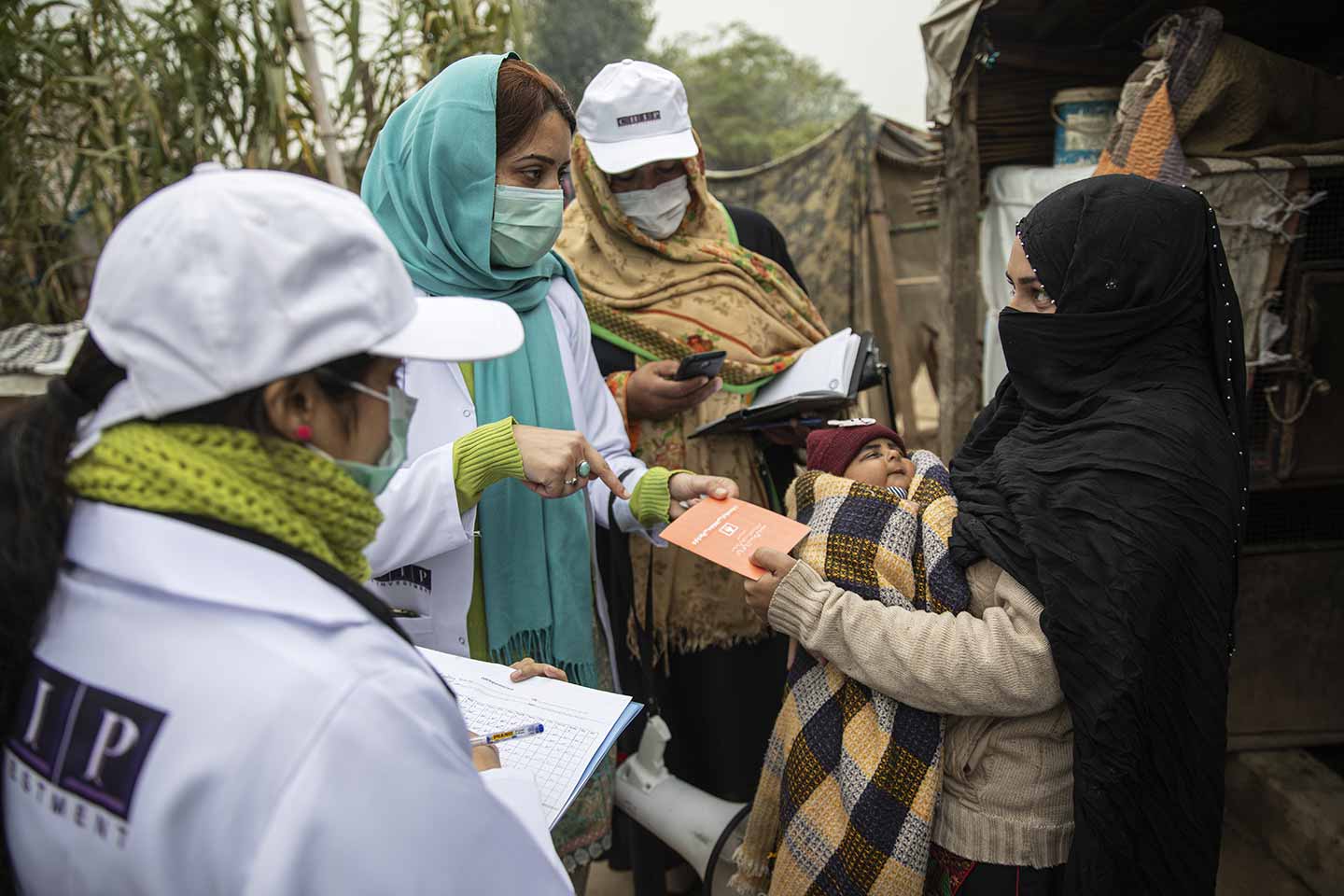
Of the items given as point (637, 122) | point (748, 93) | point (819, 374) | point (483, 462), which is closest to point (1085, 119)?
point (819, 374)

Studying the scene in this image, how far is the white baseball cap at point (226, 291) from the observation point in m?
0.81

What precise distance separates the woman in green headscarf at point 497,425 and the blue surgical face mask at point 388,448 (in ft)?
2.01

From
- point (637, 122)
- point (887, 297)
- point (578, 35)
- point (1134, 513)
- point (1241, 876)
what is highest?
point (578, 35)

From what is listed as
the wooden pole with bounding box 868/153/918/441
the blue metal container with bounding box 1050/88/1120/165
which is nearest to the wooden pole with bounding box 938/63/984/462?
the blue metal container with bounding box 1050/88/1120/165

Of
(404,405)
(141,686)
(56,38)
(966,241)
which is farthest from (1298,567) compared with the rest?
(56,38)

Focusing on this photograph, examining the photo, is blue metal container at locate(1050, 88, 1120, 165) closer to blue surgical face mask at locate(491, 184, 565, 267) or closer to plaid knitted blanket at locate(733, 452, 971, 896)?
plaid knitted blanket at locate(733, 452, 971, 896)

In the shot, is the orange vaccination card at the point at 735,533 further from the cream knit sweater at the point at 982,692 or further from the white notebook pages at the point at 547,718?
the white notebook pages at the point at 547,718

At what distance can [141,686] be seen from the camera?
Answer: 2.63ft

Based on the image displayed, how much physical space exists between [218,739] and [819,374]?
2002 mm

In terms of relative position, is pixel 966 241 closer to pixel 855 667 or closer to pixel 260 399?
pixel 855 667

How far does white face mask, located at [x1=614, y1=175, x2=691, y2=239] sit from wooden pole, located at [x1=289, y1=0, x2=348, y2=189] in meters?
2.45

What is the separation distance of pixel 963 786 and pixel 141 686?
137cm

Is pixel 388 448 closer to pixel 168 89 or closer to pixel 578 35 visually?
pixel 168 89

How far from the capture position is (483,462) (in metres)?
1.72
